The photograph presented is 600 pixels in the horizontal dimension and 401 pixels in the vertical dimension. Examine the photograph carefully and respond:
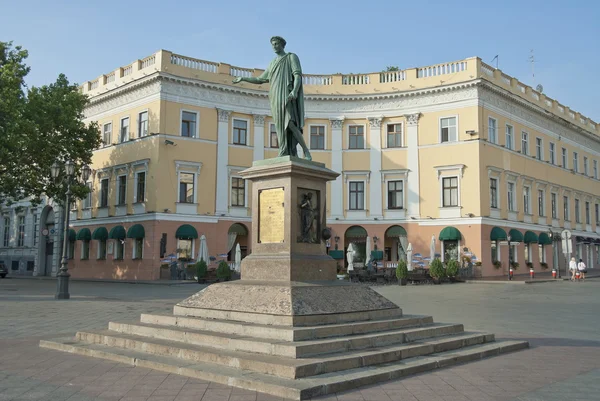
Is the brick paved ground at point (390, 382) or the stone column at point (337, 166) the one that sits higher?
the stone column at point (337, 166)

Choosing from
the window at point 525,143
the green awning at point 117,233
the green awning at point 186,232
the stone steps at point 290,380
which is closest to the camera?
the stone steps at point 290,380

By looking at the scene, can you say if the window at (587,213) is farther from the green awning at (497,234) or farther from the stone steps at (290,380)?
the stone steps at (290,380)

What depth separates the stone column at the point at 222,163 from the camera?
3756 centimetres

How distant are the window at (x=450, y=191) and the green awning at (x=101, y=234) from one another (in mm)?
22106

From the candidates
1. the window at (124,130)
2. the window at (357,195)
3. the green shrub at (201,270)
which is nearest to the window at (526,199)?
the window at (357,195)

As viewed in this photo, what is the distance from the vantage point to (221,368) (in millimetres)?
7230

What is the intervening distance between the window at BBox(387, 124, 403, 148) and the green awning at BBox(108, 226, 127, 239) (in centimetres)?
1841

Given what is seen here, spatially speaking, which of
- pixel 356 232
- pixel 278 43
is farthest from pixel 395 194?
pixel 278 43

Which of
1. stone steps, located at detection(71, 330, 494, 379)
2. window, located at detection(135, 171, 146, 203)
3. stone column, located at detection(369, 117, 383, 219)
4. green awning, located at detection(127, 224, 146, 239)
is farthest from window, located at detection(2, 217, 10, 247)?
stone steps, located at detection(71, 330, 494, 379)

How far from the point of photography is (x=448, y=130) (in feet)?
126

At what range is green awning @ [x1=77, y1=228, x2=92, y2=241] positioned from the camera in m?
39.9

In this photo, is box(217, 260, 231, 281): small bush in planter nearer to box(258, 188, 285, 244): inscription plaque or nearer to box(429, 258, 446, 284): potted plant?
box(429, 258, 446, 284): potted plant

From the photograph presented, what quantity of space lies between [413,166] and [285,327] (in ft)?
105

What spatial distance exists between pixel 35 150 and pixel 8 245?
23.7 m
